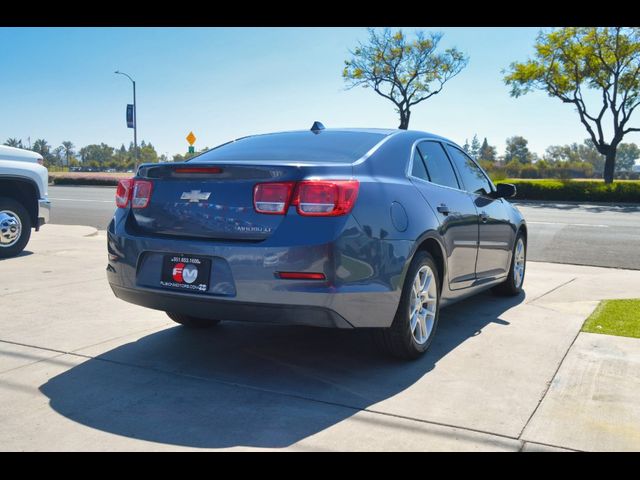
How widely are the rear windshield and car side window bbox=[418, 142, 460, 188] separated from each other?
16.9 inches

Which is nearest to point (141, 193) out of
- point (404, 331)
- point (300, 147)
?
point (300, 147)

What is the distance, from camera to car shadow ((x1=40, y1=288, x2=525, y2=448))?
2.99 m

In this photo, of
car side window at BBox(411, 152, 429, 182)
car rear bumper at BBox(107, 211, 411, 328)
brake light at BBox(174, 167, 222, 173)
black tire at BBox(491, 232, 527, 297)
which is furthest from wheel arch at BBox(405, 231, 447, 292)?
black tire at BBox(491, 232, 527, 297)

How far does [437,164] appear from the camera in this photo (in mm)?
4824

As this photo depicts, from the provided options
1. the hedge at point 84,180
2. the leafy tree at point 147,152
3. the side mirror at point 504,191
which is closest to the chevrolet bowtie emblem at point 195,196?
the side mirror at point 504,191

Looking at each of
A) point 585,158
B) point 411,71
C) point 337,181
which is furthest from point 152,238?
point 585,158

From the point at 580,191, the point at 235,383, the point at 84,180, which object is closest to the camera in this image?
the point at 235,383

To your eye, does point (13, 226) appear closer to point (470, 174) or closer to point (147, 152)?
point (470, 174)

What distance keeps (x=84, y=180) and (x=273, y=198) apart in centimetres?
3904

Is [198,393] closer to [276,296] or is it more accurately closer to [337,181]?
[276,296]

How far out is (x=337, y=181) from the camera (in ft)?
11.5

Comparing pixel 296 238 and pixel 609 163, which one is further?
pixel 609 163

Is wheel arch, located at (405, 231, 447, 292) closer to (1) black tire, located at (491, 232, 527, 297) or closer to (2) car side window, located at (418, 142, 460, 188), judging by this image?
(2) car side window, located at (418, 142, 460, 188)

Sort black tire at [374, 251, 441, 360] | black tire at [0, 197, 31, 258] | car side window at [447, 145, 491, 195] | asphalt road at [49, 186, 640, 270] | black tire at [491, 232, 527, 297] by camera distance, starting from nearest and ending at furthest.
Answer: black tire at [374, 251, 441, 360] → car side window at [447, 145, 491, 195] → black tire at [491, 232, 527, 297] → black tire at [0, 197, 31, 258] → asphalt road at [49, 186, 640, 270]
